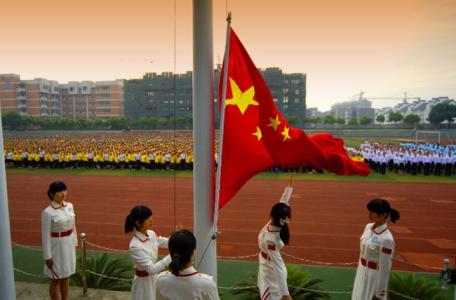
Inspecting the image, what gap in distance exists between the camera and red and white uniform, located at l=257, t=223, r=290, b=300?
3238mm

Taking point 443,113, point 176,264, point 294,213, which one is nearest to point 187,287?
point 176,264

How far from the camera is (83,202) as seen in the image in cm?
1121

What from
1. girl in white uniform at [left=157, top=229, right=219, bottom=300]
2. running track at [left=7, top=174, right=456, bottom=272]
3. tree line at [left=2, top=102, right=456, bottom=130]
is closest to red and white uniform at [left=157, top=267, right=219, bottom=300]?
girl in white uniform at [left=157, top=229, right=219, bottom=300]

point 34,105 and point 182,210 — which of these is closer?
point 182,210

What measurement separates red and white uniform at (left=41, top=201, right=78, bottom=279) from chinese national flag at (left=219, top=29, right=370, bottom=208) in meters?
1.87

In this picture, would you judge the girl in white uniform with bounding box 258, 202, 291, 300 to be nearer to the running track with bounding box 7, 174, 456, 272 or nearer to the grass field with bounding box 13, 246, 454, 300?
the running track with bounding box 7, 174, 456, 272

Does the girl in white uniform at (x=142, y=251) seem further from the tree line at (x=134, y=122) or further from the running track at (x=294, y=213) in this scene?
the tree line at (x=134, y=122)

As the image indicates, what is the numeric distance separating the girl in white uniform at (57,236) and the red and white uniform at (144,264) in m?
1.31

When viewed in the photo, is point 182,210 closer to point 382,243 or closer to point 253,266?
point 253,266

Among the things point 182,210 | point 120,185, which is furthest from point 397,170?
point 120,185

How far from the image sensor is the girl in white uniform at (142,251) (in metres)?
2.79

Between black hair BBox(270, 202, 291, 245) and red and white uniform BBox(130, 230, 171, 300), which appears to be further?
black hair BBox(270, 202, 291, 245)

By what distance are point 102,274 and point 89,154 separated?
15.3 m

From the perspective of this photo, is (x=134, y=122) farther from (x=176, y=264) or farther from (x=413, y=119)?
(x=176, y=264)
